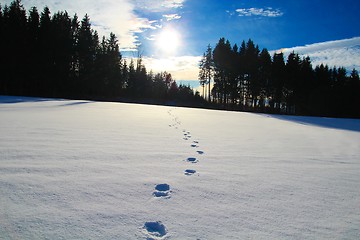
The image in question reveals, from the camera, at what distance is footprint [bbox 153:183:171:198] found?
141 centimetres

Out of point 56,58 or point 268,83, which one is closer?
point 56,58

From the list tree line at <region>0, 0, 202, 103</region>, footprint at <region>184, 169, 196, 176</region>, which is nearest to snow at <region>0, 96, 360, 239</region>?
footprint at <region>184, 169, 196, 176</region>

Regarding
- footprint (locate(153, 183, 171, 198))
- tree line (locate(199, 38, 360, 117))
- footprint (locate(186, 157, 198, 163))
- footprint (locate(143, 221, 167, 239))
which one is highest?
tree line (locate(199, 38, 360, 117))

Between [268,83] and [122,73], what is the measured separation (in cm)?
2128

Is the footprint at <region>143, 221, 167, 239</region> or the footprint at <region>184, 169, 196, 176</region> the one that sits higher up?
the footprint at <region>184, 169, 196, 176</region>

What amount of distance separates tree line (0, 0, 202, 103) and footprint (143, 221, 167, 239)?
26.2m

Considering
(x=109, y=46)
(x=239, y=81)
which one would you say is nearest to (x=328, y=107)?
(x=239, y=81)

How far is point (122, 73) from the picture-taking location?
3098 cm

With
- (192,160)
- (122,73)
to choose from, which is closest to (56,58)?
(122,73)

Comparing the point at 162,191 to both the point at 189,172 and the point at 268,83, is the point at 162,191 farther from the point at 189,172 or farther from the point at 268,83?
the point at 268,83

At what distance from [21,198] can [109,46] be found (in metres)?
32.2

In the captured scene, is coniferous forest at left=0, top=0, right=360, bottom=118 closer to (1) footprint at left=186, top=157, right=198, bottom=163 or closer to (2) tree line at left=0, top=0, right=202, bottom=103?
(2) tree line at left=0, top=0, right=202, bottom=103

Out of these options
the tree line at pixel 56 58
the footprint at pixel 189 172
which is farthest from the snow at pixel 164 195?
the tree line at pixel 56 58

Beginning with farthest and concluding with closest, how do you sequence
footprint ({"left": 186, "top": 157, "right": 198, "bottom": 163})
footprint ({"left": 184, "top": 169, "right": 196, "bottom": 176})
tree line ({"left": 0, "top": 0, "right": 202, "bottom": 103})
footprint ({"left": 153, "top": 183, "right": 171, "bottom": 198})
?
tree line ({"left": 0, "top": 0, "right": 202, "bottom": 103}) → footprint ({"left": 186, "top": 157, "right": 198, "bottom": 163}) → footprint ({"left": 184, "top": 169, "right": 196, "bottom": 176}) → footprint ({"left": 153, "top": 183, "right": 171, "bottom": 198})
